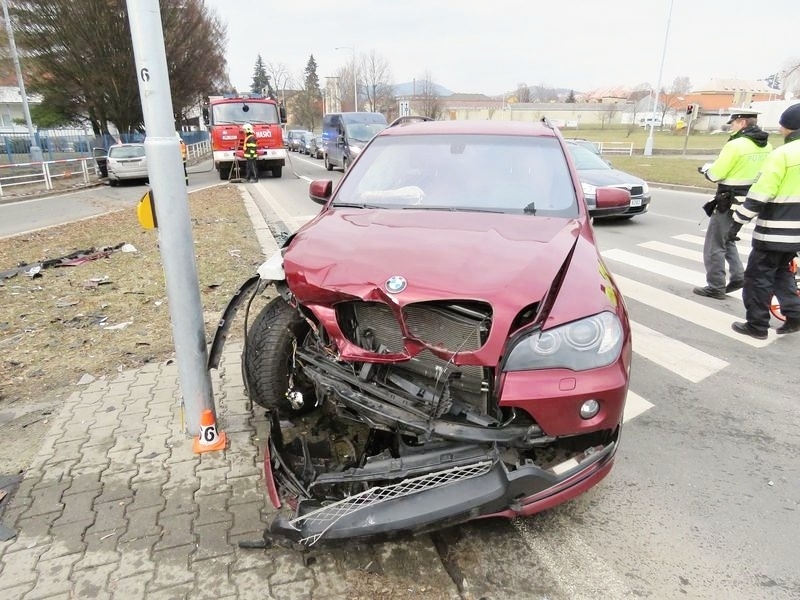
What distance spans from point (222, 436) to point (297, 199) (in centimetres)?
1213

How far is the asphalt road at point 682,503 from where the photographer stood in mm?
2434

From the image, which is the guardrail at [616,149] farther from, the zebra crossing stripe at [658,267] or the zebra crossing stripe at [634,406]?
the zebra crossing stripe at [634,406]

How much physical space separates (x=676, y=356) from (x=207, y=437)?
3965 mm

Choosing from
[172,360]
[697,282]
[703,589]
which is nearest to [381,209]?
[172,360]

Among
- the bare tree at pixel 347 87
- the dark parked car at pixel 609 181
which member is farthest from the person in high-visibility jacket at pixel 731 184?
the bare tree at pixel 347 87

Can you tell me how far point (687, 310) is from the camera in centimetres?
609

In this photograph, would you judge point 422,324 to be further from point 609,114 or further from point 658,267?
point 609,114

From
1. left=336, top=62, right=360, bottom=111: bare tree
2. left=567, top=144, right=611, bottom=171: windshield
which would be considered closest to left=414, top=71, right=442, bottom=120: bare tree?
left=336, top=62, right=360, bottom=111: bare tree

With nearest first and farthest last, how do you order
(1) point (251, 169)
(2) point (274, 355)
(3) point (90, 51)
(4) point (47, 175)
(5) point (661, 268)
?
(2) point (274, 355) → (5) point (661, 268) → (4) point (47, 175) → (1) point (251, 169) → (3) point (90, 51)

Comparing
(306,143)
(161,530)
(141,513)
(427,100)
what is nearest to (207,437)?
(141,513)

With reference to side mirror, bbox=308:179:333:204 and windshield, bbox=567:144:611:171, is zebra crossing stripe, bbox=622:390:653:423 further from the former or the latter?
windshield, bbox=567:144:611:171

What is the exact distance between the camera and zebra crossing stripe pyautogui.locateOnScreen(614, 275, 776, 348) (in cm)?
538

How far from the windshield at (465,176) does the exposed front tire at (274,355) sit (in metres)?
1.02

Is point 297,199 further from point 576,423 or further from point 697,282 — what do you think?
point 576,423
